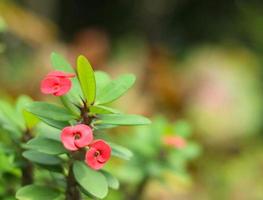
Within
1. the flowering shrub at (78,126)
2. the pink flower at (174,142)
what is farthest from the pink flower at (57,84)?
the pink flower at (174,142)

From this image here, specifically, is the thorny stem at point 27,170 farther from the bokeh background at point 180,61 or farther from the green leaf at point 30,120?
the bokeh background at point 180,61

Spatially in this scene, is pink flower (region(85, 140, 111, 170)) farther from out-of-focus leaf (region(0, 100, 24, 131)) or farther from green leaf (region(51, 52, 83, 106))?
out-of-focus leaf (region(0, 100, 24, 131))

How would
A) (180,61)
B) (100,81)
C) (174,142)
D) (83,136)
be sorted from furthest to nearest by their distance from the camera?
(180,61) < (174,142) < (100,81) < (83,136)

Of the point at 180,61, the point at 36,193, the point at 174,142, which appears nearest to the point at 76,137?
the point at 36,193

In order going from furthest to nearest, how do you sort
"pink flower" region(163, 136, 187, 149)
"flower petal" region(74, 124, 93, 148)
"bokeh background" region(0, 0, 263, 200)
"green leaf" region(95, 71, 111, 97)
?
"bokeh background" region(0, 0, 263, 200)
"pink flower" region(163, 136, 187, 149)
"green leaf" region(95, 71, 111, 97)
"flower petal" region(74, 124, 93, 148)

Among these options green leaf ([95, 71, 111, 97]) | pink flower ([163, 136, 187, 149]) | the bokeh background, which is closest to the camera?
green leaf ([95, 71, 111, 97])

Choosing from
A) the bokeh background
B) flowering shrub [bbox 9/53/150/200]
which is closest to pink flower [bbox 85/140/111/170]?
flowering shrub [bbox 9/53/150/200]

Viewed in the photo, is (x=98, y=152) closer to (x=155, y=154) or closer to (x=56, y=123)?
(x=56, y=123)
